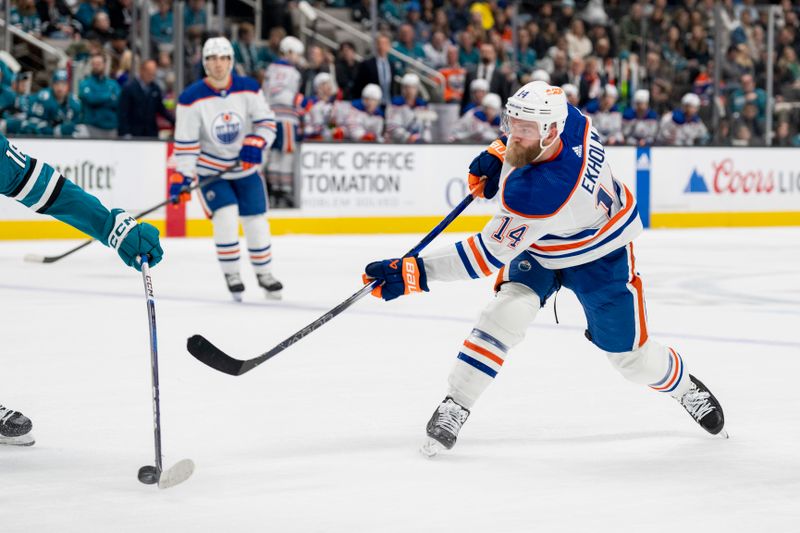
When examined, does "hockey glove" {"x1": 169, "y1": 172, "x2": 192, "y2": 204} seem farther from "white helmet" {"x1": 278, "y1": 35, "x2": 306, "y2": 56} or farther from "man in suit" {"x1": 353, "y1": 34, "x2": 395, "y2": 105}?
"man in suit" {"x1": 353, "y1": 34, "x2": 395, "y2": 105}

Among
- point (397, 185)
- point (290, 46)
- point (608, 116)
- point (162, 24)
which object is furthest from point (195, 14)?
point (608, 116)

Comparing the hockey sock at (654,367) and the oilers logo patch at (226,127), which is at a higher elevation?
the oilers logo patch at (226,127)

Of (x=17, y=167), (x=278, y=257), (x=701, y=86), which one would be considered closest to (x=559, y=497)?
(x=17, y=167)

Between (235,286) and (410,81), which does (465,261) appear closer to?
(235,286)

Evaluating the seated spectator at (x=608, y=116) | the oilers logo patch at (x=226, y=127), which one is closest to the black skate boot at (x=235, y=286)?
the oilers logo patch at (x=226, y=127)

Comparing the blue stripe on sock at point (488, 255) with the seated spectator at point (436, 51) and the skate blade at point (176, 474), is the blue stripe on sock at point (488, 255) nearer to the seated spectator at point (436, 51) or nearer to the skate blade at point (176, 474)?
the skate blade at point (176, 474)

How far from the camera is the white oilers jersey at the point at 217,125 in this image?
22.5 feet

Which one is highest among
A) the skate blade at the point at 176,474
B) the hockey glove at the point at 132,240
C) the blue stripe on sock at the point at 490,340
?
the hockey glove at the point at 132,240

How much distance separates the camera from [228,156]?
6.93 metres

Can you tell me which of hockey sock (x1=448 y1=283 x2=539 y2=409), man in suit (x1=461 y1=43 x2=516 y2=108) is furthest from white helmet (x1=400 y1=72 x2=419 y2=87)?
hockey sock (x1=448 y1=283 x2=539 y2=409)

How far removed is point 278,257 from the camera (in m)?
9.29

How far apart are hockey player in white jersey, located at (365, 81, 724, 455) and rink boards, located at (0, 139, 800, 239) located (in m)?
7.23

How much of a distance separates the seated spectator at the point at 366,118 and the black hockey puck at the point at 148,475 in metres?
8.99

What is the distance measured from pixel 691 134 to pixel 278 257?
5.86 metres
